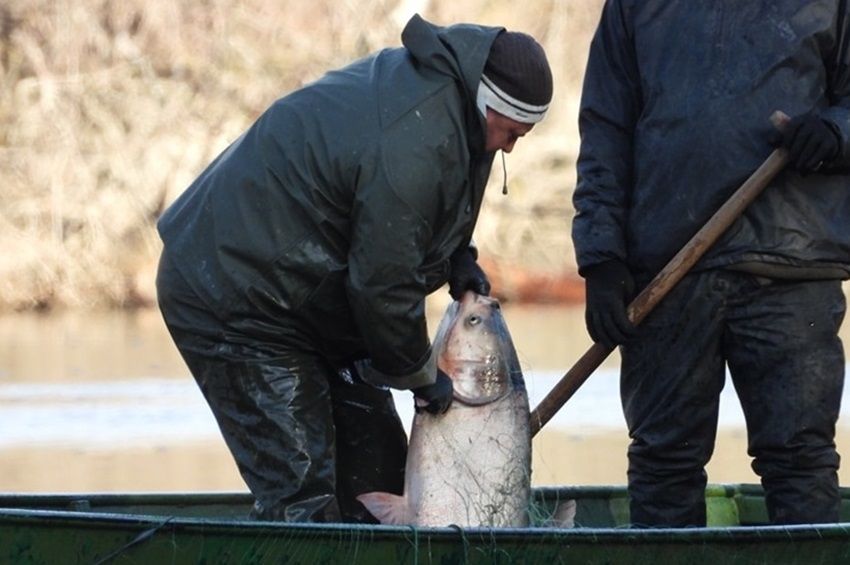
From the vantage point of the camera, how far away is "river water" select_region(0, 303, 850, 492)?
378 inches

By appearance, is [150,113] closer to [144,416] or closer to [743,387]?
[144,416]

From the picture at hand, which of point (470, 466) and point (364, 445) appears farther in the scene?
point (364, 445)

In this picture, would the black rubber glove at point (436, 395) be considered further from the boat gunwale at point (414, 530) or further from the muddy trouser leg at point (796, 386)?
the muddy trouser leg at point (796, 386)

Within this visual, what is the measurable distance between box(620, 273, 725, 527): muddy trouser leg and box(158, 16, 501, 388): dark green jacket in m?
0.71

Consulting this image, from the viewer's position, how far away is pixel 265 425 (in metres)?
4.98

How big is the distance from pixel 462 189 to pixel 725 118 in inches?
35.5

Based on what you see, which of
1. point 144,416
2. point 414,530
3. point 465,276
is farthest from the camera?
point 144,416

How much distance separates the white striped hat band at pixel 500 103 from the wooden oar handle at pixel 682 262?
69cm

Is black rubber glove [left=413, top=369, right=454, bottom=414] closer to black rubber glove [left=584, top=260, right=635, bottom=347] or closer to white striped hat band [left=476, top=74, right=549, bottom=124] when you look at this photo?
black rubber glove [left=584, top=260, right=635, bottom=347]

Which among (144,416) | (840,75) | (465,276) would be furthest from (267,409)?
(144,416)

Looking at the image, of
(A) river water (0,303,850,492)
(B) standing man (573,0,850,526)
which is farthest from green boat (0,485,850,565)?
(A) river water (0,303,850,492)

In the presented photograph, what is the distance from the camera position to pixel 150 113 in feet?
58.4

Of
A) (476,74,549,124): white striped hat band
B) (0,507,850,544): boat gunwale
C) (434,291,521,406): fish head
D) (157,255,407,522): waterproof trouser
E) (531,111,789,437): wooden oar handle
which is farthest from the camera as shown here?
(531,111,789,437): wooden oar handle

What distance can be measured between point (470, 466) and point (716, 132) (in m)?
1.13
